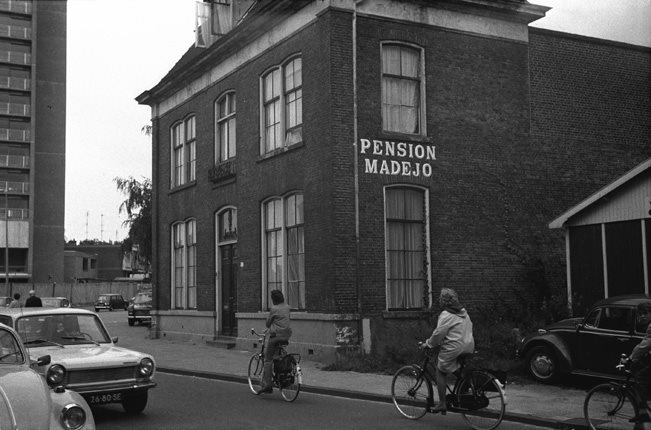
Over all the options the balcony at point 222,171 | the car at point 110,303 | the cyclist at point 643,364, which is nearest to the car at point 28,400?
the cyclist at point 643,364

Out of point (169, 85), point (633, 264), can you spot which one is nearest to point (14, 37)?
point (169, 85)

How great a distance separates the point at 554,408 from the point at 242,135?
547 inches

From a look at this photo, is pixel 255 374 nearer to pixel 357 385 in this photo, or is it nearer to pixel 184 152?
pixel 357 385

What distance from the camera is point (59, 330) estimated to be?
34.8 feet

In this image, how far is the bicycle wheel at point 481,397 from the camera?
9.18 meters

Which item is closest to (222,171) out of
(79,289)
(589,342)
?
(589,342)

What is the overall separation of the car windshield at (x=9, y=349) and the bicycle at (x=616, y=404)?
6170mm

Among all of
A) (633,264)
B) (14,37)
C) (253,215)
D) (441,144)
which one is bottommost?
(633,264)

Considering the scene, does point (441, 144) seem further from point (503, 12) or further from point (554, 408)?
point (554, 408)

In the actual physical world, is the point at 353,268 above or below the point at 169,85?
below

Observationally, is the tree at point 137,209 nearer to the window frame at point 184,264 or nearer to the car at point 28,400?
the window frame at point 184,264

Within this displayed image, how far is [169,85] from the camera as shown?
27.3 metres

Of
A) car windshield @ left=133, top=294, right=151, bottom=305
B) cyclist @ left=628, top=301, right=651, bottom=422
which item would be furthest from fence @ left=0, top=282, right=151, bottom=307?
cyclist @ left=628, top=301, right=651, bottom=422

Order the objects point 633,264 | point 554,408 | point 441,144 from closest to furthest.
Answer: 1. point 554,408
2. point 633,264
3. point 441,144
